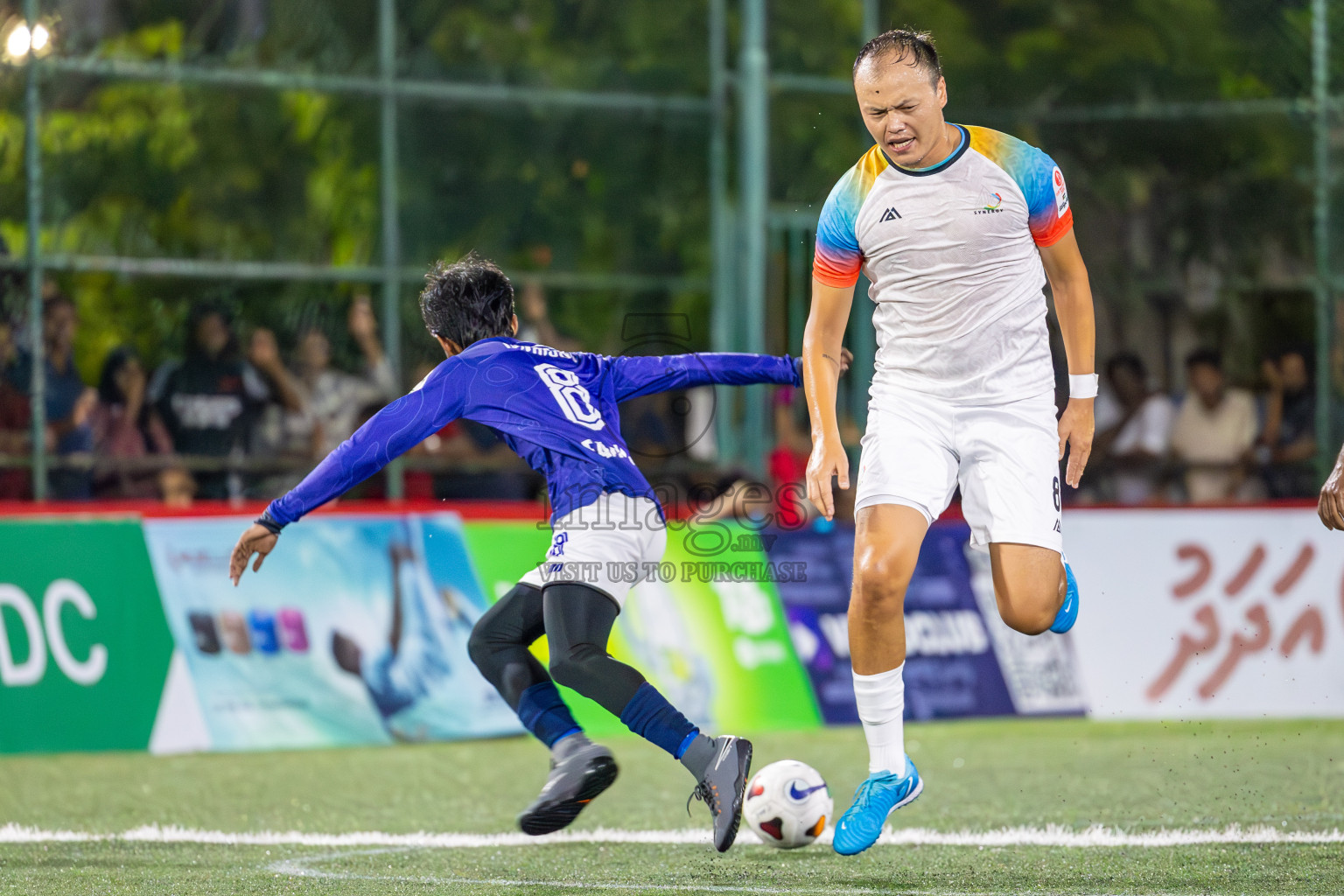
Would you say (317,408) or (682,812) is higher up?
(317,408)

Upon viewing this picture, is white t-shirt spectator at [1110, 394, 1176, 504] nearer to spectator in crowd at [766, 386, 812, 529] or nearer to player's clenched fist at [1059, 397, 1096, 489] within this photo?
spectator in crowd at [766, 386, 812, 529]

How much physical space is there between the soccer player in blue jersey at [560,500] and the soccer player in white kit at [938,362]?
1.57ft

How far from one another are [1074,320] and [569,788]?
2.22 m

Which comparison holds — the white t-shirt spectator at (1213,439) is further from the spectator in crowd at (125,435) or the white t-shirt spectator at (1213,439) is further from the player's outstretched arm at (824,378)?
the player's outstretched arm at (824,378)

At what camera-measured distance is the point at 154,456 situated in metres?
11.7

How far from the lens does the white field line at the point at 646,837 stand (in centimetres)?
624

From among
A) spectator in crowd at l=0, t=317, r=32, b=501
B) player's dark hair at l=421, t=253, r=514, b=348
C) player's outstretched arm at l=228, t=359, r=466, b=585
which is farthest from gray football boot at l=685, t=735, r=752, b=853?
spectator in crowd at l=0, t=317, r=32, b=501

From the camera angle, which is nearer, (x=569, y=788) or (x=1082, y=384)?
(x=569, y=788)

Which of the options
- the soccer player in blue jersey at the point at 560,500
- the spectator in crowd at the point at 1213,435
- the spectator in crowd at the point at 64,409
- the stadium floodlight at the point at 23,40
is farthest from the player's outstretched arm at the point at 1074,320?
the stadium floodlight at the point at 23,40

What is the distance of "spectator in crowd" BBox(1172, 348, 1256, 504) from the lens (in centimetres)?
1255

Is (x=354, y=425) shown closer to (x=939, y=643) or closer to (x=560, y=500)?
(x=939, y=643)

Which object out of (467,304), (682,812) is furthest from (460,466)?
(467,304)

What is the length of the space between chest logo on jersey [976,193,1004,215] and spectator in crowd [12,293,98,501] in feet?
25.9

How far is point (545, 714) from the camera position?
568 centimetres
